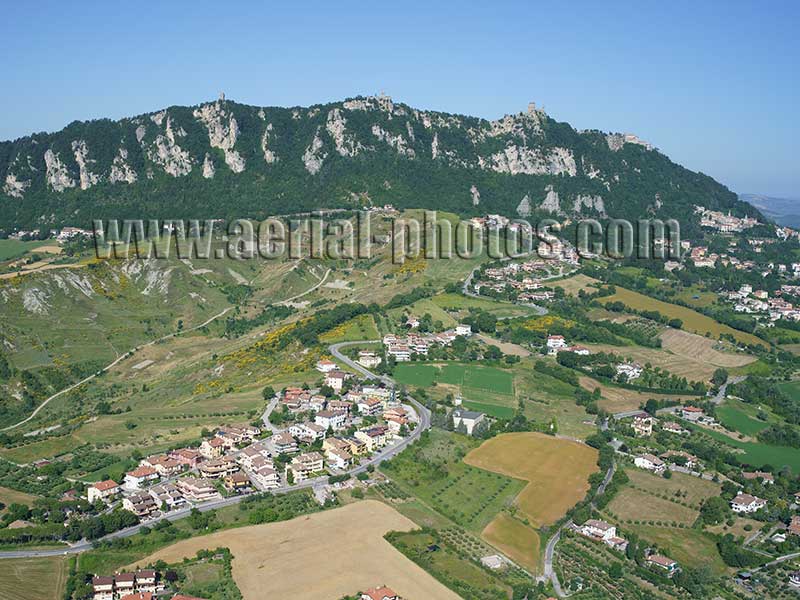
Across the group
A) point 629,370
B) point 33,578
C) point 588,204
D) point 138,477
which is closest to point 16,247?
point 138,477

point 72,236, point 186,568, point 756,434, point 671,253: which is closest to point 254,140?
point 72,236

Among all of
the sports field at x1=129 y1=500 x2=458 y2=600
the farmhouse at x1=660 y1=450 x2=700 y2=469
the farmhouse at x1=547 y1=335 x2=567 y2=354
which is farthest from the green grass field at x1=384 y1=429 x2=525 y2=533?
the farmhouse at x1=547 y1=335 x2=567 y2=354

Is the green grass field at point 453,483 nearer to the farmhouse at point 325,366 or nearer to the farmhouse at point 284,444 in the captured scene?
the farmhouse at point 284,444

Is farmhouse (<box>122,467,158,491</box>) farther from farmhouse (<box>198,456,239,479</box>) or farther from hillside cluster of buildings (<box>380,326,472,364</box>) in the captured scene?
hillside cluster of buildings (<box>380,326,472,364</box>)

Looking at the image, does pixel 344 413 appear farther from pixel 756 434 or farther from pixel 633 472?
pixel 756 434

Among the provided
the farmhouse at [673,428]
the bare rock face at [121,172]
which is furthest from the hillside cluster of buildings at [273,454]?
the bare rock face at [121,172]

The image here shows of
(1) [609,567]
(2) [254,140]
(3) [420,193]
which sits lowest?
(1) [609,567]

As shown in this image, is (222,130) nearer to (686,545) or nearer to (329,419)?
(329,419)
